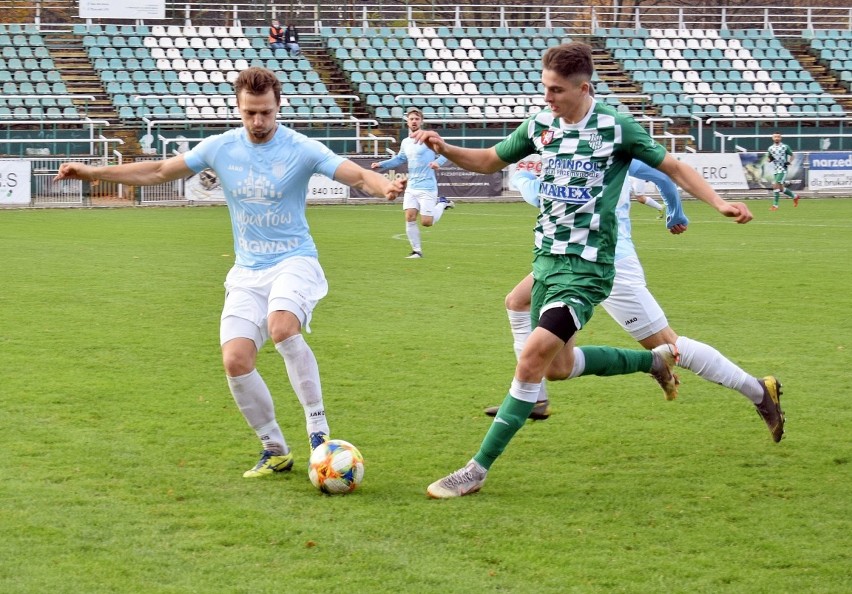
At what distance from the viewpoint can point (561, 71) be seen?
227 inches

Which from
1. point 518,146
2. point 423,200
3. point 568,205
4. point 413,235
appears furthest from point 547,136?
point 423,200

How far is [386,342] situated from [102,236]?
12337 mm

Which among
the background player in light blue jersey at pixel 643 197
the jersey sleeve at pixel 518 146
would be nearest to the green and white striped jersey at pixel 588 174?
the jersey sleeve at pixel 518 146

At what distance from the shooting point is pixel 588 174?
595cm

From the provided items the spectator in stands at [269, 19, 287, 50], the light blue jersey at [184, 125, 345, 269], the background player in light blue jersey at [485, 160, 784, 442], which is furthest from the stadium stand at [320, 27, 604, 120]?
the light blue jersey at [184, 125, 345, 269]

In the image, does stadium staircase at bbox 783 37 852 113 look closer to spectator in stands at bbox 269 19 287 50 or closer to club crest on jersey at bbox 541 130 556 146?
spectator in stands at bbox 269 19 287 50

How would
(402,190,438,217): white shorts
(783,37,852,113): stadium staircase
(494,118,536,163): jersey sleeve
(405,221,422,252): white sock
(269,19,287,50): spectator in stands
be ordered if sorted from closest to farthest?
1. (494,118,536,163): jersey sleeve
2. (405,221,422,252): white sock
3. (402,190,438,217): white shorts
4. (269,19,287,50): spectator in stands
5. (783,37,852,113): stadium staircase

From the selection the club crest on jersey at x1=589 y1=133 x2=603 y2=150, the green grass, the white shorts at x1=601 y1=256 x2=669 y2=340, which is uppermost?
the club crest on jersey at x1=589 y1=133 x2=603 y2=150

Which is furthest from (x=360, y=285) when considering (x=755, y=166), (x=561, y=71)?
(x=755, y=166)

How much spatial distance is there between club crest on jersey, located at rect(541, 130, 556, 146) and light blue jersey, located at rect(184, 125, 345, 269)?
101 cm

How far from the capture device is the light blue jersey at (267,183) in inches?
243

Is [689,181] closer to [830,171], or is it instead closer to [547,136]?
[547,136]

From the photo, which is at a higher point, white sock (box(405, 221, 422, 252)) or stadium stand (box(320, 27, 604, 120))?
stadium stand (box(320, 27, 604, 120))

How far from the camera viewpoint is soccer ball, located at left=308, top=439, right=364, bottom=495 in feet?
18.8
